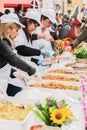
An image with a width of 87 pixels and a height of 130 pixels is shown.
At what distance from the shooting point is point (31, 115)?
1.92m

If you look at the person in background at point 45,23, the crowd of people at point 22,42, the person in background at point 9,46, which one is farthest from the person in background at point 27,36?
the person in background at point 9,46

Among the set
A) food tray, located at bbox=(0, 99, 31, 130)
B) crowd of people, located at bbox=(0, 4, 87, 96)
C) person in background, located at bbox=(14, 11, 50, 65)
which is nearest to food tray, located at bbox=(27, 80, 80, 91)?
crowd of people, located at bbox=(0, 4, 87, 96)

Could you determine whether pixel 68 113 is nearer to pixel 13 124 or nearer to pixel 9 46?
pixel 13 124

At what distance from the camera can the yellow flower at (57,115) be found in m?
1.61

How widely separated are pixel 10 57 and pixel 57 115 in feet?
3.67

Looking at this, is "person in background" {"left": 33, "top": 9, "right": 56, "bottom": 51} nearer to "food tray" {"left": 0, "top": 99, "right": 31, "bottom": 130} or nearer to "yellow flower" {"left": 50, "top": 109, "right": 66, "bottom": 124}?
"food tray" {"left": 0, "top": 99, "right": 31, "bottom": 130}

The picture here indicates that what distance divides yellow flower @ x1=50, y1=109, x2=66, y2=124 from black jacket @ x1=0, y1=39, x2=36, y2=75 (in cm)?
110

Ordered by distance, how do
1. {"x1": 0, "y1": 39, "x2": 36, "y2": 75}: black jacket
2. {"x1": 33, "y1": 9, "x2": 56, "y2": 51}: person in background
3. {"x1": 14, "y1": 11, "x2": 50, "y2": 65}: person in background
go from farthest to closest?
1. {"x1": 33, "y1": 9, "x2": 56, "y2": 51}: person in background
2. {"x1": 14, "y1": 11, "x2": 50, "y2": 65}: person in background
3. {"x1": 0, "y1": 39, "x2": 36, "y2": 75}: black jacket

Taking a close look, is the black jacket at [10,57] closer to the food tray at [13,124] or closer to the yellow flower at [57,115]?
the food tray at [13,124]

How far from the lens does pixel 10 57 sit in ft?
8.73

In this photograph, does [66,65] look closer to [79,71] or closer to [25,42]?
[79,71]

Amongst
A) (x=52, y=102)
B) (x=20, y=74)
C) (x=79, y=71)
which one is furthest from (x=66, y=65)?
(x=52, y=102)

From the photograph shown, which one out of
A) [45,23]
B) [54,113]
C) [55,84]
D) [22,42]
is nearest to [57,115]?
[54,113]

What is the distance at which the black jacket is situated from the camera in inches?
104
